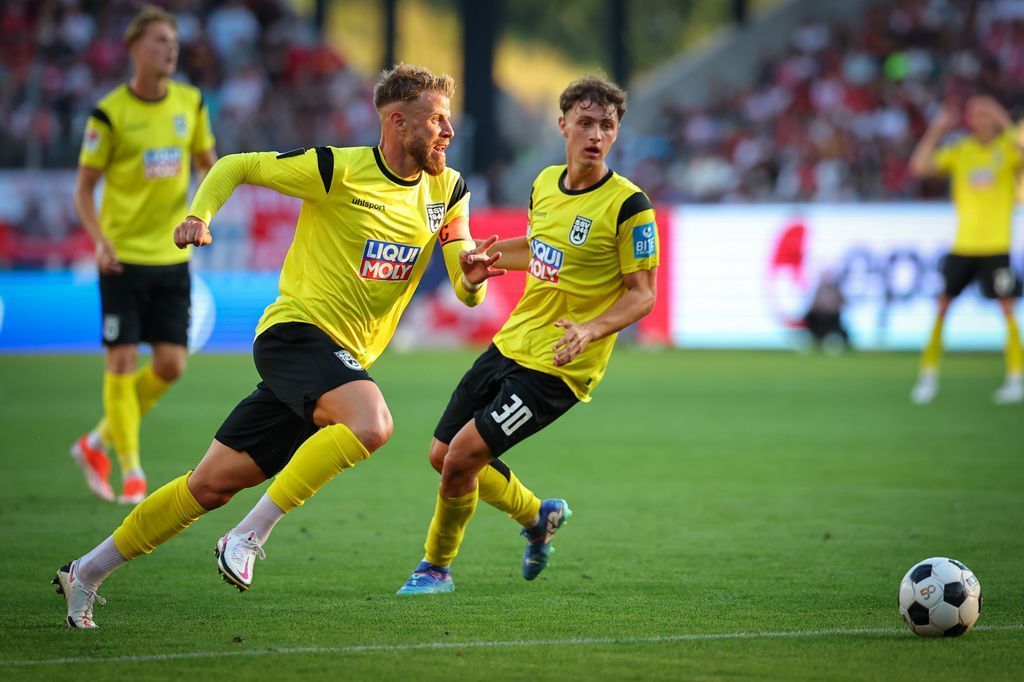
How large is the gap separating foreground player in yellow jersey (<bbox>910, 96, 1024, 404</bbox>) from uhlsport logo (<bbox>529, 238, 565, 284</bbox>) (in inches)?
327

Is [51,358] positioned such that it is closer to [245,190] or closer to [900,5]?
[245,190]

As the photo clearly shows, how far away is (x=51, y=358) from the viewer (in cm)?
1934

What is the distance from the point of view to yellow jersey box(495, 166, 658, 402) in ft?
20.3

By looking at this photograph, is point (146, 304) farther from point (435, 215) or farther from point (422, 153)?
point (422, 153)

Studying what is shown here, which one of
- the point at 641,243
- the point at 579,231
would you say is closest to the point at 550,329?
the point at 579,231

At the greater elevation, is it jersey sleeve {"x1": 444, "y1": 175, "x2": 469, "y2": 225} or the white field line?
jersey sleeve {"x1": 444, "y1": 175, "x2": 469, "y2": 225}

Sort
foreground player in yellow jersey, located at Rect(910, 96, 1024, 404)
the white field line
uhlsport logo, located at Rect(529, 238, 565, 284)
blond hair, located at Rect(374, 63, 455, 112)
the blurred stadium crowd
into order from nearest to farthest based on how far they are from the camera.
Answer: the white field line, blond hair, located at Rect(374, 63, 455, 112), uhlsport logo, located at Rect(529, 238, 565, 284), foreground player in yellow jersey, located at Rect(910, 96, 1024, 404), the blurred stadium crowd

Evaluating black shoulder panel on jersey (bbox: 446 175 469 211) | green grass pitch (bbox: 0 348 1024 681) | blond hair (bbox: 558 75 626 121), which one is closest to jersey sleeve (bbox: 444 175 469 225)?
black shoulder panel on jersey (bbox: 446 175 469 211)

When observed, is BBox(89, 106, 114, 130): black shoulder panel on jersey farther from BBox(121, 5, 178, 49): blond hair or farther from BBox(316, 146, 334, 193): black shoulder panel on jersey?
BBox(316, 146, 334, 193): black shoulder panel on jersey

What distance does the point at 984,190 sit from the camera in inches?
556

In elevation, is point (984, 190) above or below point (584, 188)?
below

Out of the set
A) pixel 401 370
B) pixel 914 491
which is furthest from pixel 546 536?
pixel 401 370

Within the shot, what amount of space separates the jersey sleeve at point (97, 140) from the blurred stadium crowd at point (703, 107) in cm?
1457

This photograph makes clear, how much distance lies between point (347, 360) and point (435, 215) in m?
0.82
